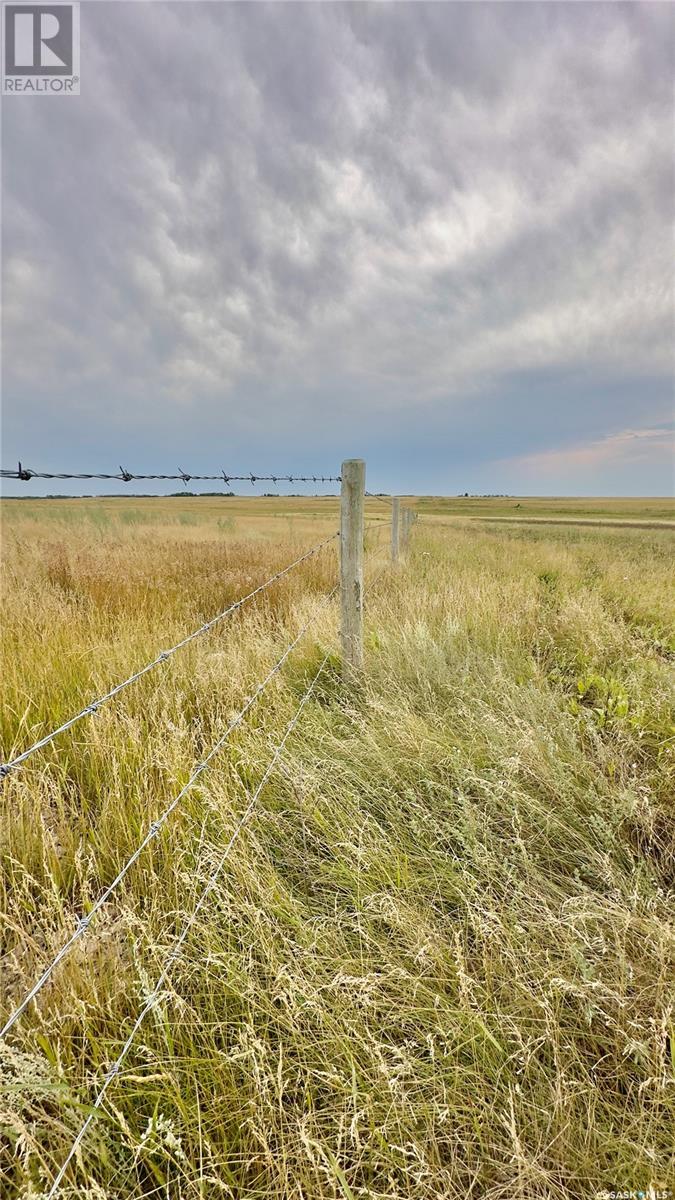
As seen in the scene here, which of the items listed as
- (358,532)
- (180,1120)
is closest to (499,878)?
(180,1120)

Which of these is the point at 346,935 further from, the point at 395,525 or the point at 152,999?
the point at 395,525

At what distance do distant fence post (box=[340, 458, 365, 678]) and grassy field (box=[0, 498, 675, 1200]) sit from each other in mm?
313

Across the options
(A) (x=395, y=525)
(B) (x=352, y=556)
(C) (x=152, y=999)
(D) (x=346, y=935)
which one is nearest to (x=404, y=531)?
(A) (x=395, y=525)

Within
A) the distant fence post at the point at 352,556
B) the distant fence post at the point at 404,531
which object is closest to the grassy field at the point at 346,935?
the distant fence post at the point at 352,556

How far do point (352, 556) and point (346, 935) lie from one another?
2.18 meters

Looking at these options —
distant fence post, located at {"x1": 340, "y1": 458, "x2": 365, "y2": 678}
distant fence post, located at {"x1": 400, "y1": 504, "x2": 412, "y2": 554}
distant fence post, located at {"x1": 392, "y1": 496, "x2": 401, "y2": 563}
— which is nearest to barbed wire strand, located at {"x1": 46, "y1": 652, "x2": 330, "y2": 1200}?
distant fence post, located at {"x1": 340, "y1": 458, "x2": 365, "y2": 678}

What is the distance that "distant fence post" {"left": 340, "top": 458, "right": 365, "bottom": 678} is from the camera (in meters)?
3.12

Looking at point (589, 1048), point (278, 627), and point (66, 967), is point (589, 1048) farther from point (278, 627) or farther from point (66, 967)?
point (278, 627)

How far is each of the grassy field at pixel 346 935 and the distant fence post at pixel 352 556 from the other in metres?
0.31

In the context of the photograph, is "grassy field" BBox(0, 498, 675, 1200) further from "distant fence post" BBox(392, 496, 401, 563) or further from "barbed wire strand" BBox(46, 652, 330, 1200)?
"distant fence post" BBox(392, 496, 401, 563)

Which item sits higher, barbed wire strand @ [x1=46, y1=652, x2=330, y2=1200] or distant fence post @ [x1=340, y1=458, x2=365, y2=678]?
distant fence post @ [x1=340, y1=458, x2=365, y2=678]

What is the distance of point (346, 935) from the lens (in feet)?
5.20

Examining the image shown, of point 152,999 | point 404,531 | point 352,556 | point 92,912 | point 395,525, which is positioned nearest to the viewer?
point 92,912

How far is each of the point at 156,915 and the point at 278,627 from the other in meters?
3.02
